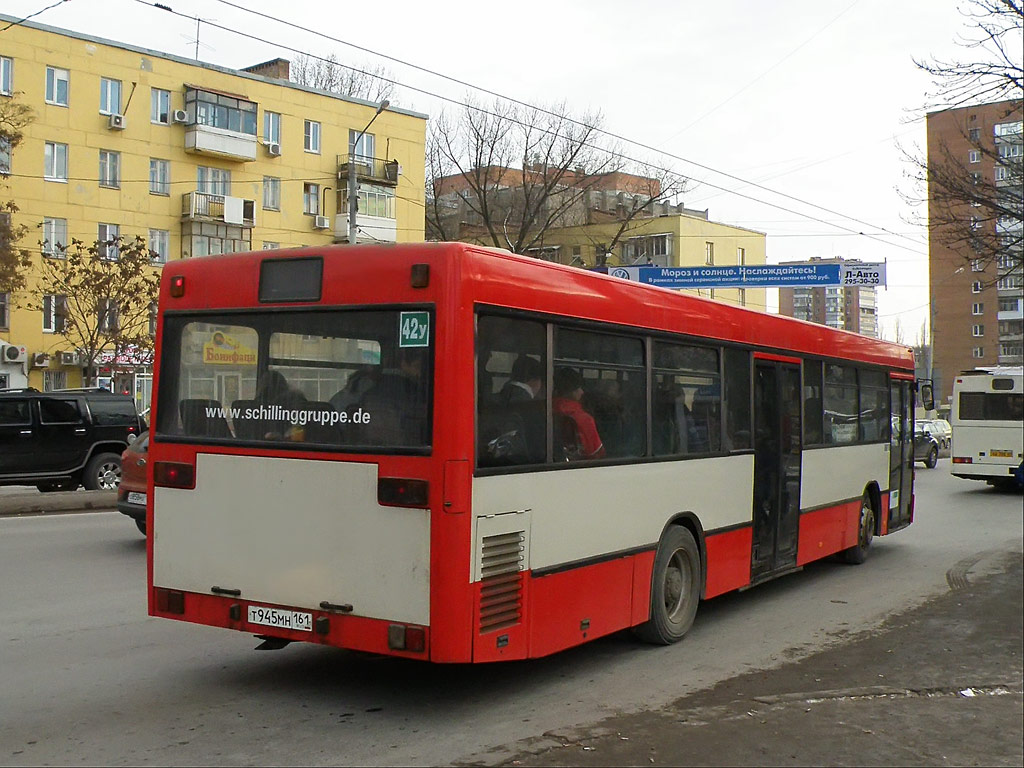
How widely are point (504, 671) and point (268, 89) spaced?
4366 centimetres

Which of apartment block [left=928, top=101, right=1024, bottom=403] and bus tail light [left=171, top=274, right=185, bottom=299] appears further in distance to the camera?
apartment block [left=928, top=101, right=1024, bottom=403]

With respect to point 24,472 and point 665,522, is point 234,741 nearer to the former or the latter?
point 665,522

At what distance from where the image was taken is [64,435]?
18.9 metres

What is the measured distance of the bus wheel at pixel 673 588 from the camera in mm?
8203

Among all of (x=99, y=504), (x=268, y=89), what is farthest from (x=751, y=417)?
(x=268, y=89)

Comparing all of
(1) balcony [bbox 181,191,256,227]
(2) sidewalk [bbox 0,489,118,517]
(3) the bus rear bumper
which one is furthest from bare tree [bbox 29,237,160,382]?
(3) the bus rear bumper

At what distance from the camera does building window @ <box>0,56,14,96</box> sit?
39188 millimetres

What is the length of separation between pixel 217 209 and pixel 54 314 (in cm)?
1222

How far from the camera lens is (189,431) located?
23.0 ft

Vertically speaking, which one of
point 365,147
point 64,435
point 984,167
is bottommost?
point 64,435

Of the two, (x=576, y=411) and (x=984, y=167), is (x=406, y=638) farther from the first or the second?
(x=984, y=167)

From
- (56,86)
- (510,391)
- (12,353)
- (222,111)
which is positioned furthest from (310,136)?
(510,391)

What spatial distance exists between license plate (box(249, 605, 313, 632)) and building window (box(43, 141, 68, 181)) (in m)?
38.0

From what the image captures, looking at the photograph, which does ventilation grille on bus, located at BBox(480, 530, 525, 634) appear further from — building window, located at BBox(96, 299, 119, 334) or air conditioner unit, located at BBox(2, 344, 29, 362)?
air conditioner unit, located at BBox(2, 344, 29, 362)
